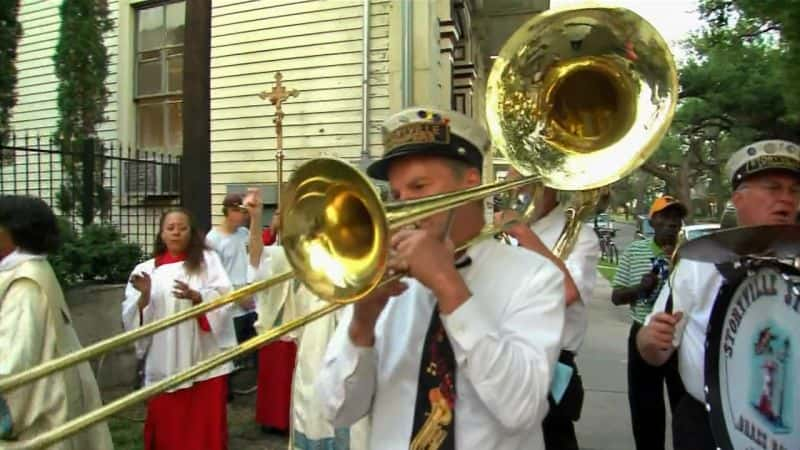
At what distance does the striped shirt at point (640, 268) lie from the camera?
4.12 m

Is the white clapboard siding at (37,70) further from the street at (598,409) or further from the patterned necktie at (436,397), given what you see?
the patterned necktie at (436,397)

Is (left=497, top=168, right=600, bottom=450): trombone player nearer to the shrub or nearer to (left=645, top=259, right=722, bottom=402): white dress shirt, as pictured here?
(left=645, top=259, right=722, bottom=402): white dress shirt

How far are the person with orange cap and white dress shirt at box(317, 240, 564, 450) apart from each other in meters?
2.47

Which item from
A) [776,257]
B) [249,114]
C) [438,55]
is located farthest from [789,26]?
[249,114]

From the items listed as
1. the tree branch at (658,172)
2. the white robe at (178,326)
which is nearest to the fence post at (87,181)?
the white robe at (178,326)

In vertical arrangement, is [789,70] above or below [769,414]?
above

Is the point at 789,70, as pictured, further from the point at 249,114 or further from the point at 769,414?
the point at 249,114

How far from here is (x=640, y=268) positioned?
4289 mm

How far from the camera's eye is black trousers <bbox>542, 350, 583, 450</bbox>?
2746 mm

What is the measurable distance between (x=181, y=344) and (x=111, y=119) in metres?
9.23

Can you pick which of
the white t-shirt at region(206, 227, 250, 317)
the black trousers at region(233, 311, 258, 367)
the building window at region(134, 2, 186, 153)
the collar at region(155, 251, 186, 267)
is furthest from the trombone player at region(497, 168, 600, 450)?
the building window at region(134, 2, 186, 153)

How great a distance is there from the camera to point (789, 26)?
220 centimetres

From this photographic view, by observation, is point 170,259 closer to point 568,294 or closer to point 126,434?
point 126,434

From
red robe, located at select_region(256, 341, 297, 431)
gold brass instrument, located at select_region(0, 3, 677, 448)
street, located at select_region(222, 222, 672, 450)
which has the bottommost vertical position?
street, located at select_region(222, 222, 672, 450)
